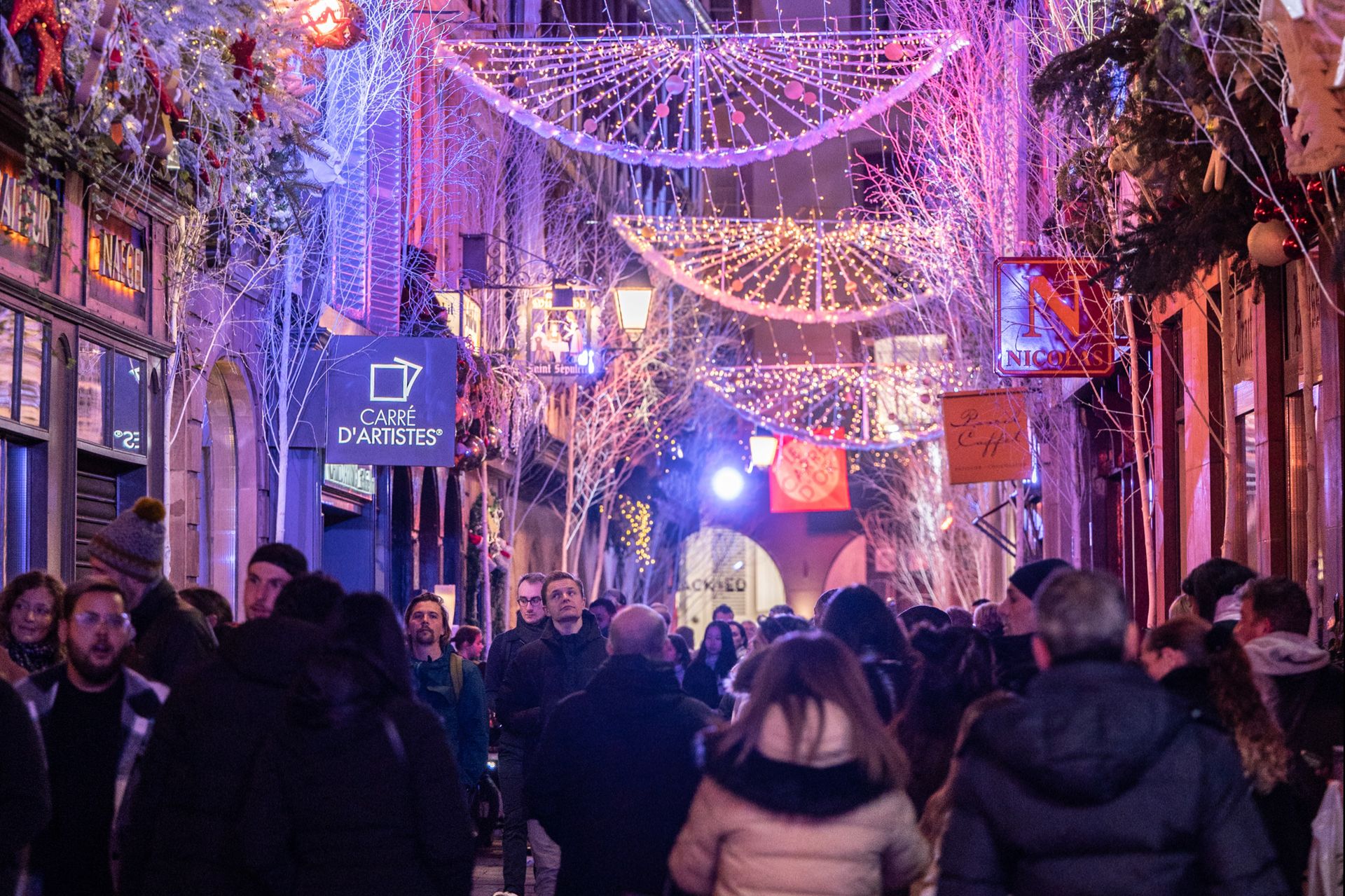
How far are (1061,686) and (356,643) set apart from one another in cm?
216

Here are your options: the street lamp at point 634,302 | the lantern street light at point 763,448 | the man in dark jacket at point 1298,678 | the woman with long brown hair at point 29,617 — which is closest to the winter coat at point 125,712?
the woman with long brown hair at point 29,617

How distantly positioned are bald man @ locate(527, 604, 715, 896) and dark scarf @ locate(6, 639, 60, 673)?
2827mm

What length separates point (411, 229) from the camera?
23.8 meters

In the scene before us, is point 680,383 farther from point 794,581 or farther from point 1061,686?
point 1061,686

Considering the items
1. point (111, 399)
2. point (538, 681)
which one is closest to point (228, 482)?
point (111, 399)

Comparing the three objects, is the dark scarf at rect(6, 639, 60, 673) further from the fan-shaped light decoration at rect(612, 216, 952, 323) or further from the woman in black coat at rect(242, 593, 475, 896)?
the fan-shaped light decoration at rect(612, 216, 952, 323)

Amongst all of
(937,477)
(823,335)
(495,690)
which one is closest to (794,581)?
(823,335)

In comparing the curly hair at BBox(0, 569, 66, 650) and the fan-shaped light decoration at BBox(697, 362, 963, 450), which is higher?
the fan-shaped light decoration at BBox(697, 362, 963, 450)

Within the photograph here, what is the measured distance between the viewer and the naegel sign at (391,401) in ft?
55.8

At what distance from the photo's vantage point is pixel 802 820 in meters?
4.70

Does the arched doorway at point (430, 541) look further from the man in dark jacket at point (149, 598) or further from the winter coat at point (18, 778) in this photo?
the winter coat at point (18, 778)

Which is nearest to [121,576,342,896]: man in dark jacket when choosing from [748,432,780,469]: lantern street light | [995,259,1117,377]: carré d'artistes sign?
[995,259,1117,377]: carré d'artistes sign

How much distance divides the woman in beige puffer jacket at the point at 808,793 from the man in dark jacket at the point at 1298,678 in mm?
2025

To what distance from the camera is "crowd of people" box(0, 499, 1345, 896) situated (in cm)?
436
